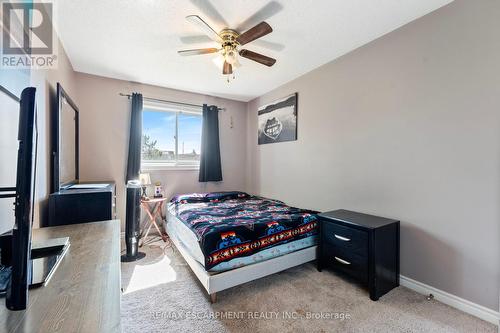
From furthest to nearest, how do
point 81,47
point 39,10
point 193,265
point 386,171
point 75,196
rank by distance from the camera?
point 81,47 → point 386,171 → point 193,265 → point 75,196 → point 39,10

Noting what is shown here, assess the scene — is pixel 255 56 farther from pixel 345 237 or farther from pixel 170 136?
pixel 170 136

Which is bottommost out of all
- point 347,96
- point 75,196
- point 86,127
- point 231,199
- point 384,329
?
point 384,329

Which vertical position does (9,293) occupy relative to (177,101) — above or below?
below

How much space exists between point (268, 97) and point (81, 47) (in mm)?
2705

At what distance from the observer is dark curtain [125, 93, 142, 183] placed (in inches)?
135

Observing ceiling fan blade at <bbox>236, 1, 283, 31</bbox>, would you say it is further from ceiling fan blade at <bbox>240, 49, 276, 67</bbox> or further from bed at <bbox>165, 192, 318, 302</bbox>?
bed at <bbox>165, 192, 318, 302</bbox>

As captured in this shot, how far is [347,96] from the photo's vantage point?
8.70 ft

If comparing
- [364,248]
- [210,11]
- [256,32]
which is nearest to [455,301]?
[364,248]

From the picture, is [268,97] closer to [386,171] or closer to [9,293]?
→ [386,171]

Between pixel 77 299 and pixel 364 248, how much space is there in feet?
6.66

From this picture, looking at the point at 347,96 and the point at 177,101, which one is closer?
the point at 347,96

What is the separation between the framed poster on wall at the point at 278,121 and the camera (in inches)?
136

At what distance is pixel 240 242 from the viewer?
200 cm

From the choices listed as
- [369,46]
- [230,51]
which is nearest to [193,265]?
[230,51]
